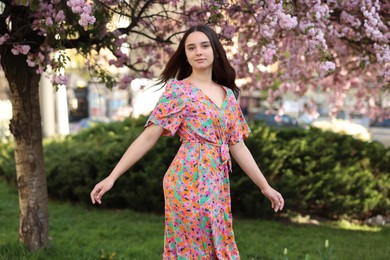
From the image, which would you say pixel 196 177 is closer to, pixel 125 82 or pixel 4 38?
pixel 4 38

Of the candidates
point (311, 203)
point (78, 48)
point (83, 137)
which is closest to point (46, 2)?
point (78, 48)

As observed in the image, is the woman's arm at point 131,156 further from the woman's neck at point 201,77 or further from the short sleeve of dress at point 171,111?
the woman's neck at point 201,77

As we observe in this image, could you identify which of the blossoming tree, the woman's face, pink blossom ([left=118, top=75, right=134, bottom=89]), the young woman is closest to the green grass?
the blossoming tree

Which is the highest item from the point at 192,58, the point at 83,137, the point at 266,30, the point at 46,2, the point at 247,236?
the point at 46,2

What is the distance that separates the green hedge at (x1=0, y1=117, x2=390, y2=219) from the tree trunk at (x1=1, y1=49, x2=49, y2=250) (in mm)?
2514

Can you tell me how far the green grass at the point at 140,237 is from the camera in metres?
4.50

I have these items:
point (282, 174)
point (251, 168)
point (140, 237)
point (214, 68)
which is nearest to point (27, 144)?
point (140, 237)

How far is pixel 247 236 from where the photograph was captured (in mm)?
5566

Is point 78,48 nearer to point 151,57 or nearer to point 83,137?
point 151,57

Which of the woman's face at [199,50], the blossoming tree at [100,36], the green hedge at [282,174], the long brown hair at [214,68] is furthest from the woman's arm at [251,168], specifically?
the green hedge at [282,174]

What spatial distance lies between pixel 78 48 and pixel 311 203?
3999 mm

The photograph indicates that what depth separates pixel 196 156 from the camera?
2.54 m

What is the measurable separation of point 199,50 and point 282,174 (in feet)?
14.3

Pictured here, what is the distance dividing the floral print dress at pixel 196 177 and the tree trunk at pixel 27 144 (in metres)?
1.82
